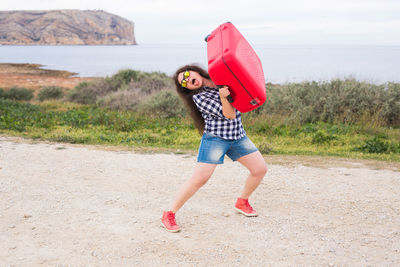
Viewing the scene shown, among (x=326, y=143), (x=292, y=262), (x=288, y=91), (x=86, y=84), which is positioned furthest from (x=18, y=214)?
(x=86, y=84)

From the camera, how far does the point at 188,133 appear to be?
386 inches

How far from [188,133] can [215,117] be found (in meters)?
6.24

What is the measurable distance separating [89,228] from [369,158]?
5.49 metres

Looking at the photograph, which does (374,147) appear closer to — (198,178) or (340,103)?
(340,103)

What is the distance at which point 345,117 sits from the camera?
11.3 m

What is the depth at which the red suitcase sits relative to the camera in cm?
314

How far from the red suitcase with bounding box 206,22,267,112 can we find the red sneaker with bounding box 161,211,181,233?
1343mm

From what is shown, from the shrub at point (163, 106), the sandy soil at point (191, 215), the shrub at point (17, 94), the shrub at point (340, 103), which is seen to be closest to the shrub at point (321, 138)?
the shrub at point (340, 103)

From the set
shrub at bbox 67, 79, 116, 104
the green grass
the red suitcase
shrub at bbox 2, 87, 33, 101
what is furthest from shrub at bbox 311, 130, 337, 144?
shrub at bbox 2, 87, 33, 101

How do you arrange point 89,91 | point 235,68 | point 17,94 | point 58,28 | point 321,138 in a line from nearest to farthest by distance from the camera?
1. point 235,68
2. point 321,138
3. point 89,91
4. point 17,94
5. point 58,28

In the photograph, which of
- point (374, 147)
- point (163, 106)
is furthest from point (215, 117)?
point (163, 106)

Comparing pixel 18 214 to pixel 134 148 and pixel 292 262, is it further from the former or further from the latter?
pixel 134 148

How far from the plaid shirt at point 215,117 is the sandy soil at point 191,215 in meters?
1.01

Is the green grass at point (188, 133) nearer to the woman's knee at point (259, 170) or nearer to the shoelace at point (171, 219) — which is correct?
the woman's knee at point (259, 170)
